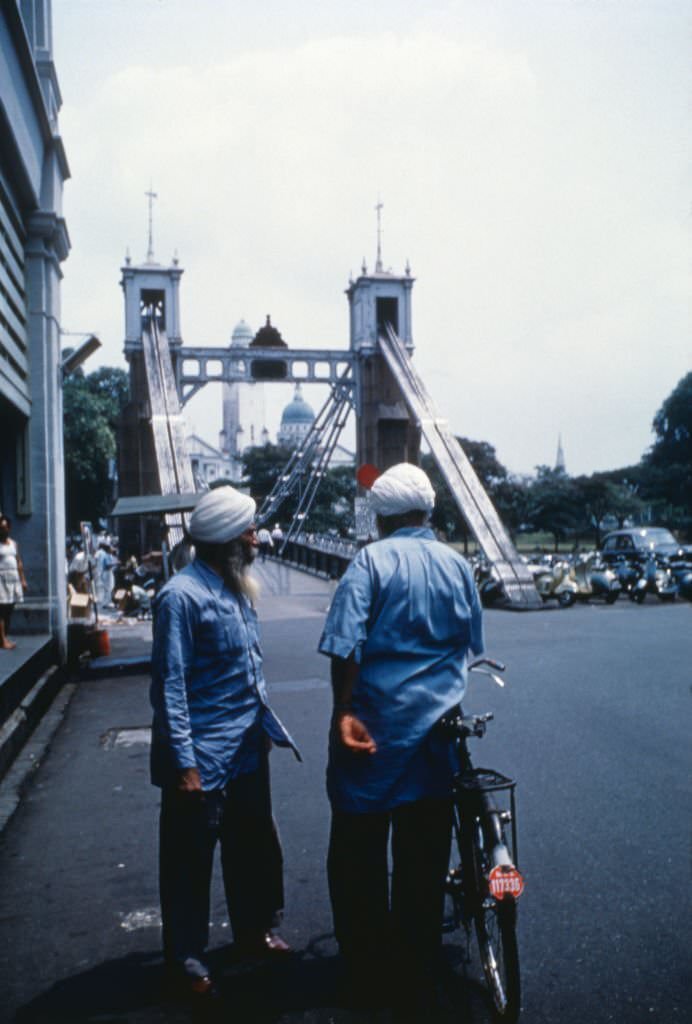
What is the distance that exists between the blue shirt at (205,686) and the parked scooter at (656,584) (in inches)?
621

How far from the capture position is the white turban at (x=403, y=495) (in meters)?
3.11

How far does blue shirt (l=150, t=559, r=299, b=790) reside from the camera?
2.97 metres

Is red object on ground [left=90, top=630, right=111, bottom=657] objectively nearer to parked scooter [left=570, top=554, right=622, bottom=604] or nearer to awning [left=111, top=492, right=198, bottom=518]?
awning [left=111, top=492, right=198, bottom=518]

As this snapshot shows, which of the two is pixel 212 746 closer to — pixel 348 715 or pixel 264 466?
pixel 348 715

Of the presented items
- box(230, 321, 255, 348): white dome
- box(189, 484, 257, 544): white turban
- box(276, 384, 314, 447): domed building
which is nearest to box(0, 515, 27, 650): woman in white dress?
box(189, 484, 257, 544): white turban

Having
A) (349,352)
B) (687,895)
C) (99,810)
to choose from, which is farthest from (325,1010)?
(349,352)

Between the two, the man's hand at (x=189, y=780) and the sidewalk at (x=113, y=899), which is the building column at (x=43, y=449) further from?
the man's hand at (x=189, y=780)

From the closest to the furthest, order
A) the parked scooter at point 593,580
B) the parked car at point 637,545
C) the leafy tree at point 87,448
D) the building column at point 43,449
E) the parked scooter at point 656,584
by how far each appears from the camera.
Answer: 1. the building column at point 43,449
2. the parked scooter at point 656,584
3. the parked scooter at point 593,580
4. the parked car at point 637,545
5. the leafy tree at point 87,448

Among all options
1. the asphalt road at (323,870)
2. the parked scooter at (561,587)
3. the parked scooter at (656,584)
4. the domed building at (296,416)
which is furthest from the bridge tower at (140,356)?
the domed building at (296,416)

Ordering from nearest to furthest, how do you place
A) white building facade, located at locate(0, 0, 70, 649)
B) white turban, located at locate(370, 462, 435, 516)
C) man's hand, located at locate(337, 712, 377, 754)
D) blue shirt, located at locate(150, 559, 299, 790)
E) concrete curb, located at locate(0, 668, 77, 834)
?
1. man's hand, located at locate(337, 712, 377, 754)
2. blue shirt, located at locate(150, 559, 299, 790)
3. white turban, located at locate(370, 462, 435, 516)
4. concrete curb, located at locate(0, 668, 77, 834)
5. white building facade, located at locate(0, 0, 70, 649)

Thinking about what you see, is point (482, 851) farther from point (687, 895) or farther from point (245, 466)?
point (245, 466)

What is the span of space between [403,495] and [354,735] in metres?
0.76

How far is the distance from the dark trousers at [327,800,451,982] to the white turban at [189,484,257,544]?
942 millimetres

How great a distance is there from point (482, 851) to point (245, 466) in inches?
2110
